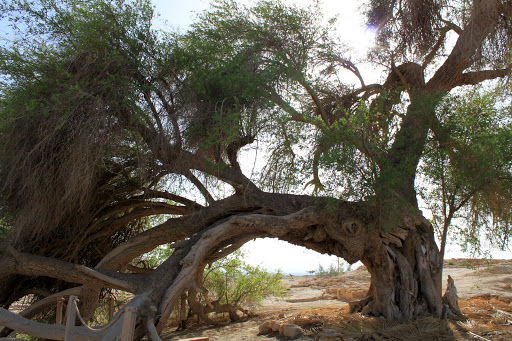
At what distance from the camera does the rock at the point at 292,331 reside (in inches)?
317

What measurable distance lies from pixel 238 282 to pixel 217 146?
5.38 metres

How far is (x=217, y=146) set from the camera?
8.18 m

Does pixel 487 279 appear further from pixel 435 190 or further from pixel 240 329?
pixel 240 329

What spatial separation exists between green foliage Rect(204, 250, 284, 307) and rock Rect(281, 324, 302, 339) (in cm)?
375

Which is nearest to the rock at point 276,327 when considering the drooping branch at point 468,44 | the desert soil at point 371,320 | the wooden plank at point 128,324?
the desert soil at point 371,320

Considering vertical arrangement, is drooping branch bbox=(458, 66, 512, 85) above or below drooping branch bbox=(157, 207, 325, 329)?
above

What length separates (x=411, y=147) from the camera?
7.88 metres

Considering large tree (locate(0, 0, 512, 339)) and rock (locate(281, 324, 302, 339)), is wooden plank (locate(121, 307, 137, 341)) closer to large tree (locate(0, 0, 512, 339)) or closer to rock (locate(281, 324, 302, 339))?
large tree (locate(0, 0, 512, 339))

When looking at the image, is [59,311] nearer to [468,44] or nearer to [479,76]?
[468,44]

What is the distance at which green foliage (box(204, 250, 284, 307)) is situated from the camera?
11969mm

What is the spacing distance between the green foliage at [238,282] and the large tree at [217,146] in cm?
353

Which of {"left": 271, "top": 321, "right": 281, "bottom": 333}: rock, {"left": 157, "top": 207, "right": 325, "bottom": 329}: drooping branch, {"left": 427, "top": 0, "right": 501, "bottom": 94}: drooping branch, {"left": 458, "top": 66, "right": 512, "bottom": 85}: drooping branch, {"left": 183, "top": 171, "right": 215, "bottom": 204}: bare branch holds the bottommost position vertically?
{"left": 271, "top": 321, "right": 281, "bottom": 333}: rock

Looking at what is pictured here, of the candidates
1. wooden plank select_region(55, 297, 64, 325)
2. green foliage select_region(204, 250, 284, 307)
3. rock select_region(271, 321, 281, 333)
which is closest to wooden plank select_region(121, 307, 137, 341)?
wooden plank select_region(55, 297, 64, 325)

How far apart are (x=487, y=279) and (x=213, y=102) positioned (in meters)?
12.3
